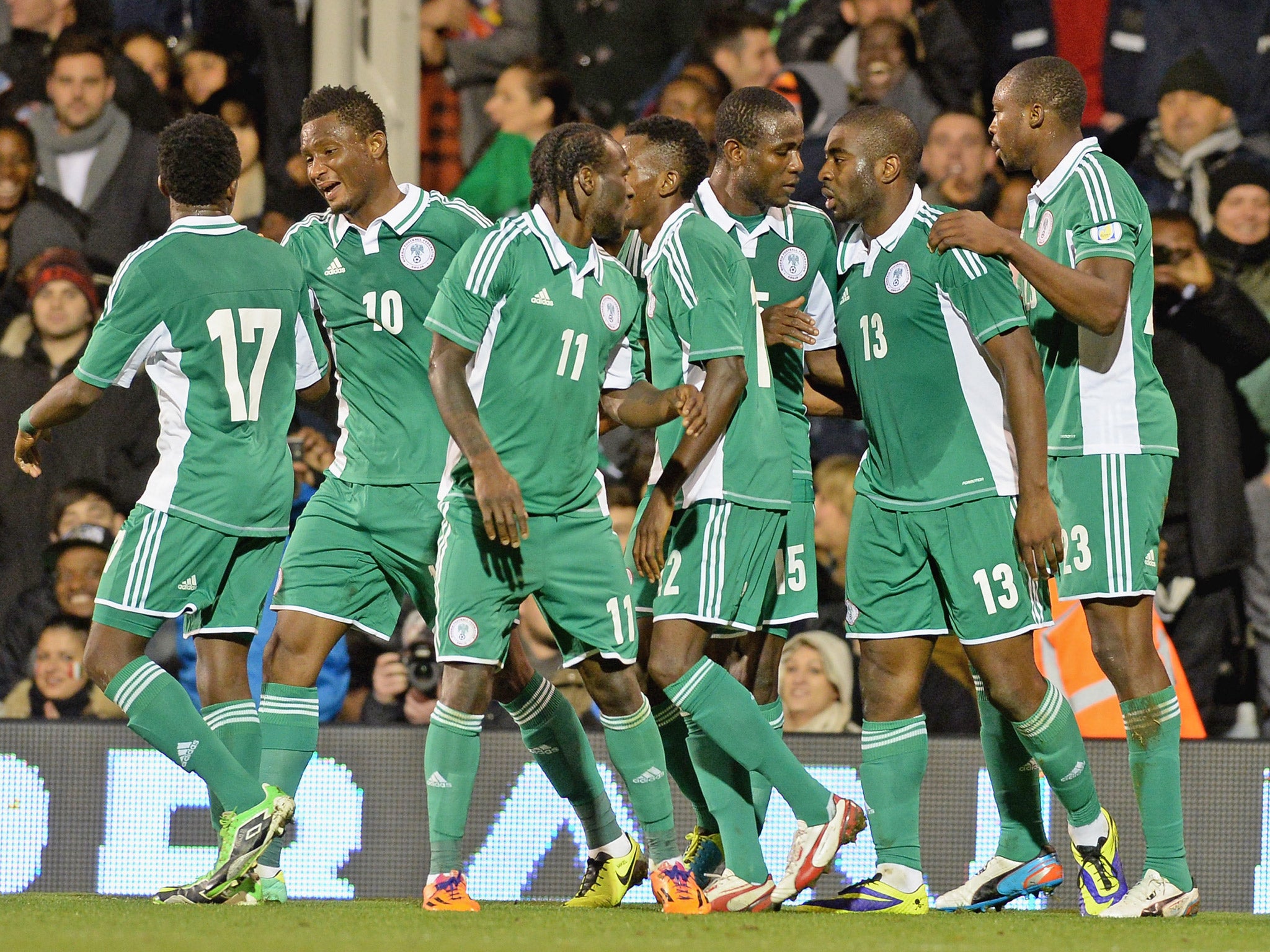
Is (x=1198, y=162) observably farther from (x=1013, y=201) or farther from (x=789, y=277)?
(x=789, y=277)

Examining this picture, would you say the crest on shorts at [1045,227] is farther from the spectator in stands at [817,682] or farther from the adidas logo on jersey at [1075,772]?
the spectator in stands at [817,682]

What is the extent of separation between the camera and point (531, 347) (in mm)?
4262

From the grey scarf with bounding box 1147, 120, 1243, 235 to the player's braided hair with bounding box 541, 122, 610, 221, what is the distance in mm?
3922

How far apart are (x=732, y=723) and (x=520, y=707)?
64 centimetres

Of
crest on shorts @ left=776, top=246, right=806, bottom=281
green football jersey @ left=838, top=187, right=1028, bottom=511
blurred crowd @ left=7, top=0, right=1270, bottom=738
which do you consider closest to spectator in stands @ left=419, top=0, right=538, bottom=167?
blurred crowd @ left=7, top=0, right=1270, bottom=738

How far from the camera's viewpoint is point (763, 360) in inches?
186

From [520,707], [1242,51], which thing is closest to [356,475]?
[520,707]

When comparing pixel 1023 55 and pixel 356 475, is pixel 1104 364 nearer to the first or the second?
pixel 356 475

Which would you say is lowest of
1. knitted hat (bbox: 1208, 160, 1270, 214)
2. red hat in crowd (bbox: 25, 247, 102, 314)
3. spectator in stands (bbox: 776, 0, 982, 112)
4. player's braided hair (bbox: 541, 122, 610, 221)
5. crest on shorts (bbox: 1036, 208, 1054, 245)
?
crest on shorts (bbox: 1036, 208, 1054, 245)

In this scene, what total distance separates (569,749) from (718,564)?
68 cm

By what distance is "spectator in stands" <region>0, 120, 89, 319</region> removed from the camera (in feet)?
25.6

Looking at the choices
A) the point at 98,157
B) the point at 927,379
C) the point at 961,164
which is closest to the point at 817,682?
the point at 961,164

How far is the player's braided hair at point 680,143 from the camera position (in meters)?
4.89

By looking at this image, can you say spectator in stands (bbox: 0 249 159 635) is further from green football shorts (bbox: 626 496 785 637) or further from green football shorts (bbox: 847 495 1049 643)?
green football shorts (bbox: 847 495 1049 643)
